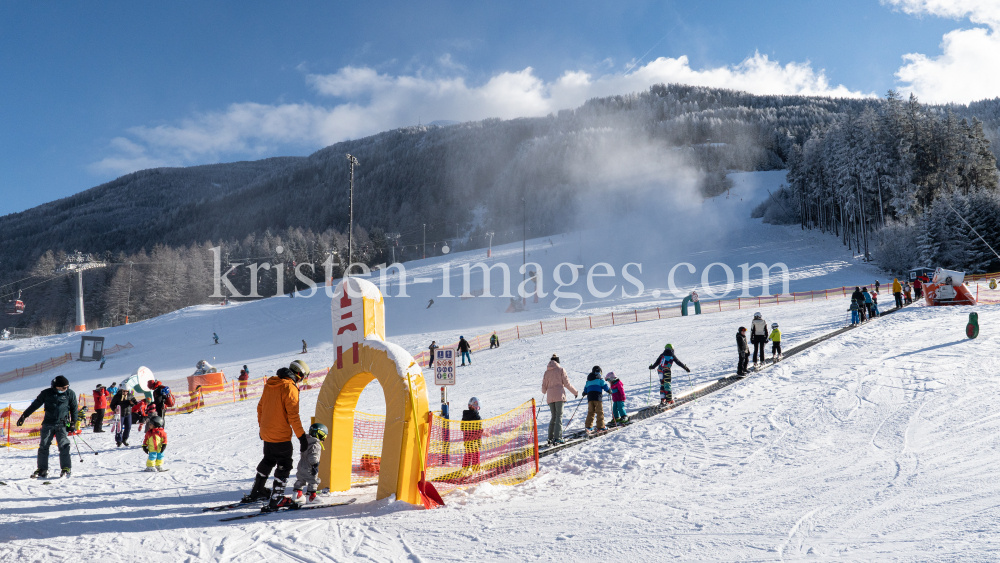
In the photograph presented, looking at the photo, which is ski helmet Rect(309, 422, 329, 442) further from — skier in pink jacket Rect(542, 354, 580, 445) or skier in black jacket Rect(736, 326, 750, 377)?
skier in black jacket Rect(736, 326, 750, 377)

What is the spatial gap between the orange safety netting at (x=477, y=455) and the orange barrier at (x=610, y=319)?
1667cm

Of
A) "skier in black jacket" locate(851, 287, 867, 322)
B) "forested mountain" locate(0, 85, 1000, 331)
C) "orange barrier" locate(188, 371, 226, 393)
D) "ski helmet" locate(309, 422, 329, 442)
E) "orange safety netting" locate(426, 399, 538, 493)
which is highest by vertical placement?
"forested mountain" locate(0, 85, 1000, 331)

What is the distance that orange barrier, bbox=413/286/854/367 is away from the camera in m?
26.9

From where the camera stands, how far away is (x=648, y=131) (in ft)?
383

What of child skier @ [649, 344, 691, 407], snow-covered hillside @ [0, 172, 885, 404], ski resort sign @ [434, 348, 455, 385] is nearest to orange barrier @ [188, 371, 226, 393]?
snow-covered hillside @ [0, 172, 885, 404]

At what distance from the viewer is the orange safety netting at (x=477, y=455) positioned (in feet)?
23.3

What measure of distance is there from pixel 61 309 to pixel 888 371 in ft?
375

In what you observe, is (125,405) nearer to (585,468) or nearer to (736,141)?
(585,468)

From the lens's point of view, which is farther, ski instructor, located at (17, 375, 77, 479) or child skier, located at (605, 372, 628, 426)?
child skier, located at (605, 372, 628, 426)

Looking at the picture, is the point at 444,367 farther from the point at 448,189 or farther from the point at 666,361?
the point at 448,189

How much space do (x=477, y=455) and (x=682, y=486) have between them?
288 cm

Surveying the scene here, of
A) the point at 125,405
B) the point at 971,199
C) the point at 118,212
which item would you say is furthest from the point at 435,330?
the point at 118,212

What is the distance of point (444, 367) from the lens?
1218 cm

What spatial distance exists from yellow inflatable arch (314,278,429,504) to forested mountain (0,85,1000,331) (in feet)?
173
